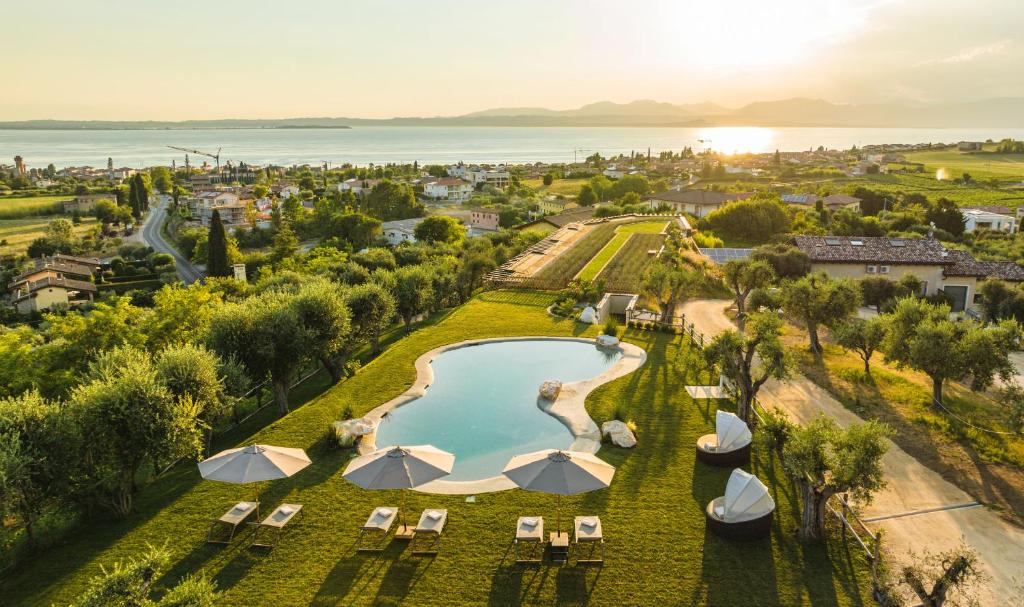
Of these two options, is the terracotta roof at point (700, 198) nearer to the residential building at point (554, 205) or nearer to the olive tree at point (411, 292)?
the residential building at point (554, 205)

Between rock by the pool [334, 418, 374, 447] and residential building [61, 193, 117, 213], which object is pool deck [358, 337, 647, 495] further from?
residential building [61, 193, 117, 213]

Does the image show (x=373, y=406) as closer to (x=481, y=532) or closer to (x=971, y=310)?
(x=481, y=532)

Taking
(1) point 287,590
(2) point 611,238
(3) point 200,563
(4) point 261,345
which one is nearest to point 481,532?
(1) point 287,590

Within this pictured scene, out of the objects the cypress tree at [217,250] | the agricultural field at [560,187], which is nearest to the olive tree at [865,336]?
the cypress tree at [217,250]

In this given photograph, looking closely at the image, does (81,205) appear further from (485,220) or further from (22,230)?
(485,220)

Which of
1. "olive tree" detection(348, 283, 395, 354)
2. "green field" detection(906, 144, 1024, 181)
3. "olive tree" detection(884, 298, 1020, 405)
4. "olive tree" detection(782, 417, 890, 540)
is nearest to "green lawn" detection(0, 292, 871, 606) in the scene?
"olive tree" detection(782, 417, 890, 540)

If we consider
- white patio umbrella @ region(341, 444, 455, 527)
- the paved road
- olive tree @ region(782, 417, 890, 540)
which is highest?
olive tree @ region(782, 417, 890, 540)
